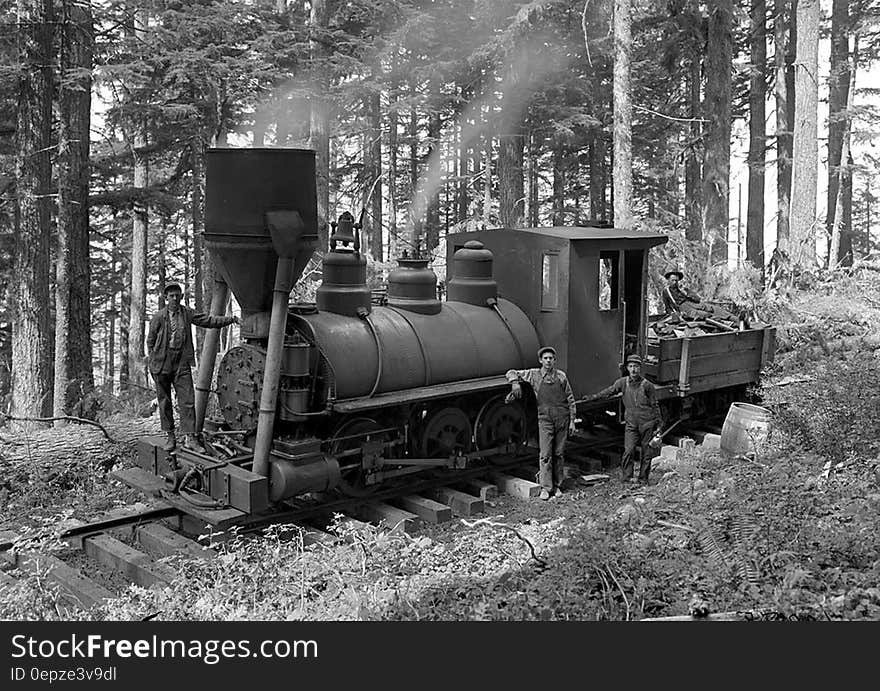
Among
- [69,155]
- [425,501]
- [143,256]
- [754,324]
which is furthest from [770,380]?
[143,256]

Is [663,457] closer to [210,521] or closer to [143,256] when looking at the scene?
[210,521]

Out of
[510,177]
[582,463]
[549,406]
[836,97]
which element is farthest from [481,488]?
[836,97]

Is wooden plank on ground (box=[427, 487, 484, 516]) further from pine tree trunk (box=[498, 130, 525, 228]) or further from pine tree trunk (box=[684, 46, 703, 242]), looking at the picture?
pine tree trunk (box=[684, 46, 703, 242])

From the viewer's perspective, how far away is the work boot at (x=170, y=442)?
8.52 meters

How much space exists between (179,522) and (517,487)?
12.4ft

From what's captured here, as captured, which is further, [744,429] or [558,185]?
[558,185]

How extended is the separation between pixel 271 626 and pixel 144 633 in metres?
0.70

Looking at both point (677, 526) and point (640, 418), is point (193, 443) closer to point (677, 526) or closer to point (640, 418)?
point (677, 526)

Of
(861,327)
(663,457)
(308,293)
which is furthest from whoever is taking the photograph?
(308,293)

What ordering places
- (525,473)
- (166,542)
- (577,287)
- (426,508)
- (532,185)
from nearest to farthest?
(166,542), (426,508), (577,287), (525,473), (532,185)

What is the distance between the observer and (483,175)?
1064 inches

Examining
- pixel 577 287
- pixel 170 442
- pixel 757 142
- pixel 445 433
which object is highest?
pixel 757 142

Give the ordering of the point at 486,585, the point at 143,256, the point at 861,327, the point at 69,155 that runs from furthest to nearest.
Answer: the point at 143,256 → the point at 861,327 → the point at 69,155 → the point at 486,585

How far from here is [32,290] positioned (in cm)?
1277
